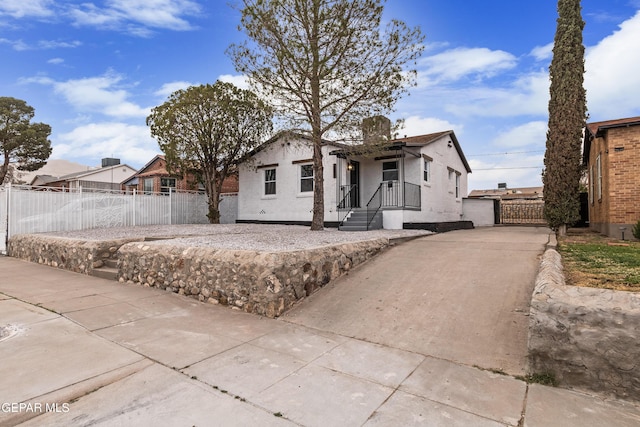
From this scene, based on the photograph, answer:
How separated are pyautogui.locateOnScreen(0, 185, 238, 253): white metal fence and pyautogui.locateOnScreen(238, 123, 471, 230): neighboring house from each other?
10.3 ft

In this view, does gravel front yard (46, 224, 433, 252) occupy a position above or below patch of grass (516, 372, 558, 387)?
above

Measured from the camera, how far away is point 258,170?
58.2ft

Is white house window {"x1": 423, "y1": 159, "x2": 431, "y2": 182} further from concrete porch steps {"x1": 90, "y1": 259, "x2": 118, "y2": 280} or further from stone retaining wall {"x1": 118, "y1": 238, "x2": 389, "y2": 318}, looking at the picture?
concrete porch steps {"x1": 90, "y1": 259, "x2": 118, "y2": 280}

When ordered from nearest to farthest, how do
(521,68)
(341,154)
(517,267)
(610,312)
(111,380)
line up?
(610,312) → (111,380) → (517,267) → (521,68) → (341,154)

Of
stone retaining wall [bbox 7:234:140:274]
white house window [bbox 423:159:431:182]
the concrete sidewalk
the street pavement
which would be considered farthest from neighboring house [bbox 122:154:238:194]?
the concrete sidewalk

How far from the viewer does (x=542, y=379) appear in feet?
11.1

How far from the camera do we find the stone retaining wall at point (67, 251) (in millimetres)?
8625

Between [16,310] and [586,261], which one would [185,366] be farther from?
[586,261]

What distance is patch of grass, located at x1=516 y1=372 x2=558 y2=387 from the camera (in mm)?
3340

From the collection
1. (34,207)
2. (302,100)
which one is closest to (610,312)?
(302,100)

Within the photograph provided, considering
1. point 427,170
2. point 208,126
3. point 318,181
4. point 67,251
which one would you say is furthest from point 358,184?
point 67,251

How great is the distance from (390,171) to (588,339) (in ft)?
41.9

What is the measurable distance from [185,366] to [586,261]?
699 cm

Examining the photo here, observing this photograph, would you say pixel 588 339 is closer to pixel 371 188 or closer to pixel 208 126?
pixel 371 188
